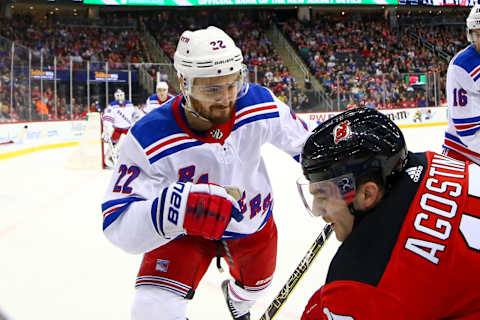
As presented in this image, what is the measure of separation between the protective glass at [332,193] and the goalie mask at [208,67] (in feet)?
1.94

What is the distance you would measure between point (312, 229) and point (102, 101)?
833 cm

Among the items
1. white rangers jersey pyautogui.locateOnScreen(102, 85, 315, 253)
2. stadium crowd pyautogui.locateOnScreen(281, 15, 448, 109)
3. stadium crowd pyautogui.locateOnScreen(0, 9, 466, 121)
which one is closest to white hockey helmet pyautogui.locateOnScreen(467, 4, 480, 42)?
white rangers jersey pyautogui.locateOnScreen(102, 85, 315, 253)

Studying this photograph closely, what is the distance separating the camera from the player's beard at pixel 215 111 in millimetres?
1501

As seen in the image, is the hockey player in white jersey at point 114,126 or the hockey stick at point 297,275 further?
the hockey player in white jersey at point 114,126

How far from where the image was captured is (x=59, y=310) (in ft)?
8.15

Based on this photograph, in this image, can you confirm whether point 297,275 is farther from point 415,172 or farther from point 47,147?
point 47,147

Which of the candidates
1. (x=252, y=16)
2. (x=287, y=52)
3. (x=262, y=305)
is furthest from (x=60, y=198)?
(x=252, y=16)

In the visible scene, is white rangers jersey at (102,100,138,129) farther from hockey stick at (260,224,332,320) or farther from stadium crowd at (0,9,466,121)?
hockey stick at (260,224,332,320)

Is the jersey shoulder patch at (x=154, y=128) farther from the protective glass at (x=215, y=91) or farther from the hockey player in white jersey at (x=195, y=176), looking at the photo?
the protective glass at (x=215, y=91)

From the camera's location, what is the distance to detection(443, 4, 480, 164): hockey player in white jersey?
2301 millimetres

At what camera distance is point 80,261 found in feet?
10.4

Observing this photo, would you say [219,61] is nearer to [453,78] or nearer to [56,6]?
[453,78]

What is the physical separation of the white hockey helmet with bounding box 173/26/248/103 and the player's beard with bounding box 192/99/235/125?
5 cm

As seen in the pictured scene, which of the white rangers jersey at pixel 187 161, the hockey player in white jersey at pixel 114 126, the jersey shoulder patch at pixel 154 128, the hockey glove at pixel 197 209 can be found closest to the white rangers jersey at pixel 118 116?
the hockey player in white jersey at pixel 114 126
